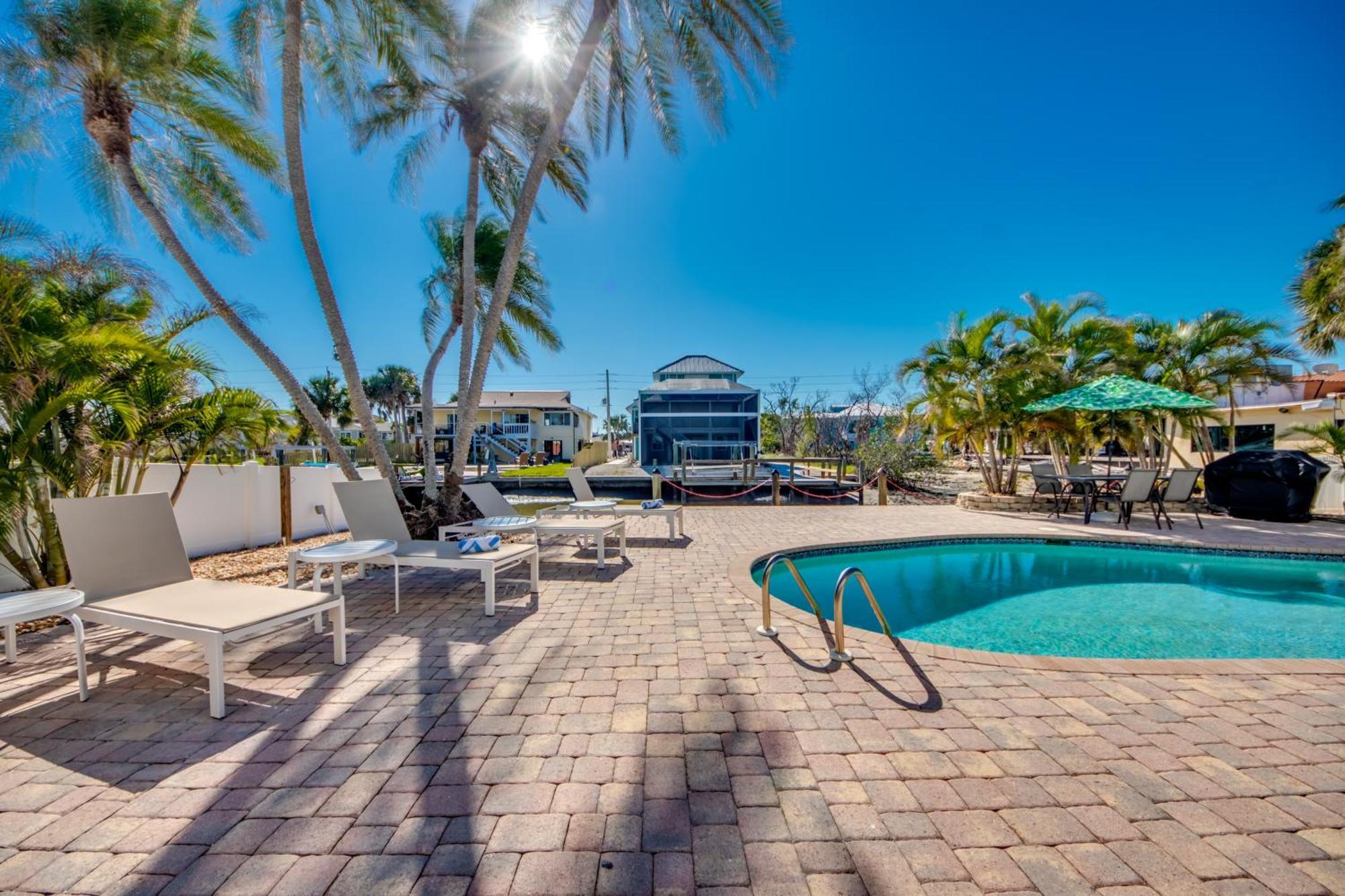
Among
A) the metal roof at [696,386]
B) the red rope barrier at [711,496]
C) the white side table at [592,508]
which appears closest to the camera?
the white side table at [592,508]

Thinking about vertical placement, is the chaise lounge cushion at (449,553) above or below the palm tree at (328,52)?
below

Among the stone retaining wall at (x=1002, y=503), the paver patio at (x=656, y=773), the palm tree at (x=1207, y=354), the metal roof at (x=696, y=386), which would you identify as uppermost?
the metal roof at (x=696, y=386)

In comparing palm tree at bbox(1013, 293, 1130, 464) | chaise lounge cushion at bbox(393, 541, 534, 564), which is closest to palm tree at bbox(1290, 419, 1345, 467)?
palm tree at bbox(1013, 293, 1130, 464)

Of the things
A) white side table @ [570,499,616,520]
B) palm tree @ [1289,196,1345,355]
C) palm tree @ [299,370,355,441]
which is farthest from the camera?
palm tree @ [299,370,355,441]

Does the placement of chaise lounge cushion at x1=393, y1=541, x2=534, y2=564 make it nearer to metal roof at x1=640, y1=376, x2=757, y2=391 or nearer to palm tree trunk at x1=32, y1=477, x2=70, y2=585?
palm tree trunk at x1=32, y1=477, x2=70, y2=585

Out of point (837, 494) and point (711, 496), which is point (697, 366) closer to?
point (837, 494)

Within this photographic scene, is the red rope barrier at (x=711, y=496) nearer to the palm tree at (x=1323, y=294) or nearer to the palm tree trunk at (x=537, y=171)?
the palm tree trunk at (x=537, y=171)

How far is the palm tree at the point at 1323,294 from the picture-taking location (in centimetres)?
1153

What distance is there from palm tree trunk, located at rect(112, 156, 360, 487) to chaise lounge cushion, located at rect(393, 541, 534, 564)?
2.67 meters

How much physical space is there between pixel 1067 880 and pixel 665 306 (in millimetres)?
28593

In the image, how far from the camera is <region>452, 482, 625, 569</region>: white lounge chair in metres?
6.33

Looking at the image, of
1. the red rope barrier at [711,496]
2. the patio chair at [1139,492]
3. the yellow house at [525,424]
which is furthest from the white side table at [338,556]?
the yellow house at [525,424]

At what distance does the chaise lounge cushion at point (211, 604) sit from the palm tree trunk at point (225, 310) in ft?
11.7

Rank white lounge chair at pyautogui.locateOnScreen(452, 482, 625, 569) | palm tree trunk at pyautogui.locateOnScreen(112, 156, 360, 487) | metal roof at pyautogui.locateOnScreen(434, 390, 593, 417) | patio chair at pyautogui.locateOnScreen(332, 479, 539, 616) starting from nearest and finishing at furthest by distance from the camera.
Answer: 1. patio chair at pyautogui.locateOnScreen(332, 479, 539, 616)
2. palm tree trunk at pyautogui.locateOnScreen(112, 156, 360, 487)
3. white lounge chair at pyautogui.locateOnScreen(452, 482, 625, 569)
4. metal roof at pyautogui.locateOnScreen(434, 390, 593, 417)
